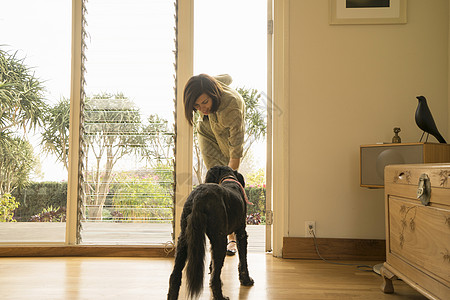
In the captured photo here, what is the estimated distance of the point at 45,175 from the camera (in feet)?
9.09

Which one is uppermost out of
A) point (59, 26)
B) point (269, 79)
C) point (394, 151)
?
point (59, 26)

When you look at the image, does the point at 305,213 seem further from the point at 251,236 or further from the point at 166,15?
the point at 166,15

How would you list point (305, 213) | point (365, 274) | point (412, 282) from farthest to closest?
point (305, 213) → point (365, 274) → point (412, 282)

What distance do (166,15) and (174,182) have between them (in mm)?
1252

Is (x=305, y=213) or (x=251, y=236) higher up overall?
(x=305, y=213)

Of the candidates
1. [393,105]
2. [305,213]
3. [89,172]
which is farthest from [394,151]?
[89,172]

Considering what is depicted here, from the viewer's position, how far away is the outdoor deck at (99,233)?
8.84 ft

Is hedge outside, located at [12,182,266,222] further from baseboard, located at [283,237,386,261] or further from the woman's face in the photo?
baseboard, located at [283,237,386,261]

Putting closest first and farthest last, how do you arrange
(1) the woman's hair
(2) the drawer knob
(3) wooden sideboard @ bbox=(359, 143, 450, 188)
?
(2) the drawer knob, (3) wooden sideboard @ bbox=(359, 143, 450, 188), (1) the woman's hair

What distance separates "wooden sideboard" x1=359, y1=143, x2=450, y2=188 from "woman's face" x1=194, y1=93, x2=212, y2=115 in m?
1.03

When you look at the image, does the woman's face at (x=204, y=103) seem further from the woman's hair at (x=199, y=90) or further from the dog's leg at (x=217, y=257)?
the dog's leg at (x=217, y=257)

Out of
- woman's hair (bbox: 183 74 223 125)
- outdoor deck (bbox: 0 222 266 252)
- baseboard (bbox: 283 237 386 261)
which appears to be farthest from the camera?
outdoor deck (bbox: 0 222 266 252)

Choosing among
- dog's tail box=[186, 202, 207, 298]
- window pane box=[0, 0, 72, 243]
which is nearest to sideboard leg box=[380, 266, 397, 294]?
dog's tail box=[186, 202, 207, 298]

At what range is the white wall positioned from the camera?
260 centimetres
